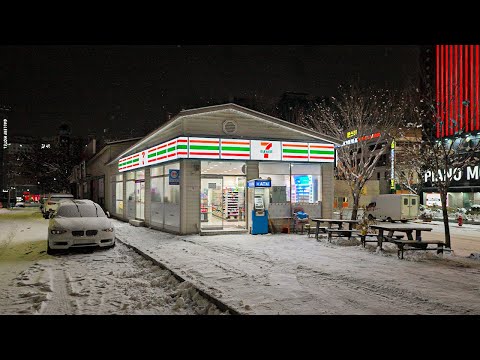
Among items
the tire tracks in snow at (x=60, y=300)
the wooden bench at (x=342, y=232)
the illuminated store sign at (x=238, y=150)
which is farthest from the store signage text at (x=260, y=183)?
the tire tracks in snow at (x=60, y=300)

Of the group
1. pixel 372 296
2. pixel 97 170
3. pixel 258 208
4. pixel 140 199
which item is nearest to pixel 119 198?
pixel 140 199

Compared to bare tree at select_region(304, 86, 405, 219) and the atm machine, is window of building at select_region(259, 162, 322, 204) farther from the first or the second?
bare tree at select_region(304, 86, 405, 219)

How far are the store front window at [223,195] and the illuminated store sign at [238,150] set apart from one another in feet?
2.06

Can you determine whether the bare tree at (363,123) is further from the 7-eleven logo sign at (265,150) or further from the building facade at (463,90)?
the building facade at (463,90)

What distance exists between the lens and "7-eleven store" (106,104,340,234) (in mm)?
16062

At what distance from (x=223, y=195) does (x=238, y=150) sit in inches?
87.3

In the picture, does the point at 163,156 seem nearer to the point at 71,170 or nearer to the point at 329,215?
the point at 329,215

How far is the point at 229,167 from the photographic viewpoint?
17.0 m

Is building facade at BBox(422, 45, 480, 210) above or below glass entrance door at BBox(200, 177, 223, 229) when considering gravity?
above

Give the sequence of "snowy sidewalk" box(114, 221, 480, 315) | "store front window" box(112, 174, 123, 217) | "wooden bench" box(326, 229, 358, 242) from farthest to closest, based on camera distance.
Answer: "store front window" box(112, 174, 123, 217), "wooden bench" box(326, 229, 358, 242), "snowy sidewalk" box(114, 221, 480, 315)

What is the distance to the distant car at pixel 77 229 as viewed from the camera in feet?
38.7

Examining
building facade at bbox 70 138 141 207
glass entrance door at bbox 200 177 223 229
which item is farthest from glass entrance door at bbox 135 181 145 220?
building facade at bbox 70 138 141 207

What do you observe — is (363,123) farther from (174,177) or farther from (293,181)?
(174,177)

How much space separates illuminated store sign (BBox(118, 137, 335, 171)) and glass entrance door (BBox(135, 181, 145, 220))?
116 inches
